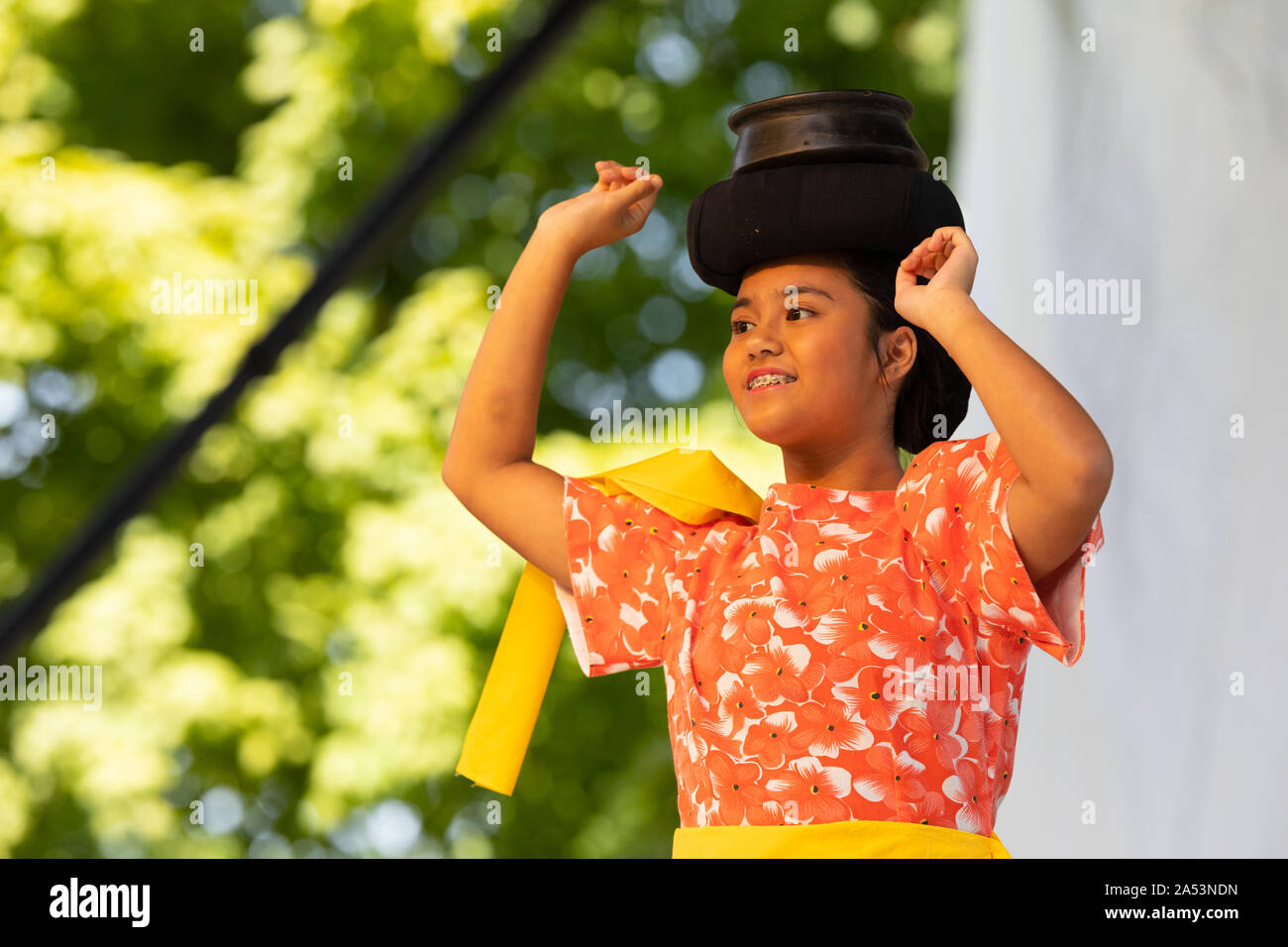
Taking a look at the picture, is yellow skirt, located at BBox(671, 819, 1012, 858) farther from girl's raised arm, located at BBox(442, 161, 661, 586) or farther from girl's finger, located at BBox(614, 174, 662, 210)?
girl's finger, located at BBox(614, 174, 662, 210)

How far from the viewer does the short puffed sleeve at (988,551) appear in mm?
1009

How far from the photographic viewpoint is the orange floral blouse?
1.02 m

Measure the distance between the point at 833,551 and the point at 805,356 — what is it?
0.16m

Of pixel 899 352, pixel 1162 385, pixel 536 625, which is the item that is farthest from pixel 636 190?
pixel 1162 385

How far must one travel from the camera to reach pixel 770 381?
112cm

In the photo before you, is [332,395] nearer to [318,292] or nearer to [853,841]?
[318,292]

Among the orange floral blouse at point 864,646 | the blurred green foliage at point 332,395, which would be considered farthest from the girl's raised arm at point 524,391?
the blurred green foliage at point 332,395

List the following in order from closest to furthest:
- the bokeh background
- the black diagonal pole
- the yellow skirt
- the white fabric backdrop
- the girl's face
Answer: the yellow skirt
the girl's face
the black diagonal pole
the white fabric backdrop
the bokeh background

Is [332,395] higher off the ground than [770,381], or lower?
higher

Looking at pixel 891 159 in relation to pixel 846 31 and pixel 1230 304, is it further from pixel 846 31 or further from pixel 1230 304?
pixel 846 31

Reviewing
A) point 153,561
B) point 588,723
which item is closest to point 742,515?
point 588,723

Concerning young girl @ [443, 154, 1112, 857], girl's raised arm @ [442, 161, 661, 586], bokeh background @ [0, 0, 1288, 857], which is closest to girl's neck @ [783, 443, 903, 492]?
young girl @ [443, 154, 1112, 857]

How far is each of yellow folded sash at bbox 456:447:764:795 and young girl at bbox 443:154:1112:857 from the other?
0.02 meters

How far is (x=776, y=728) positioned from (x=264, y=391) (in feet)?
9.12
